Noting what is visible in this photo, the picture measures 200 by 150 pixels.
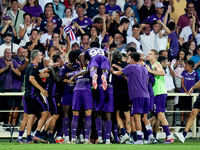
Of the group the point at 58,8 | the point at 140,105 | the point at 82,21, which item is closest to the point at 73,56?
the point at 140,105

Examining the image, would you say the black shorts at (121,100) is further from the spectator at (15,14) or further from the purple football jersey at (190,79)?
the spectator at (15,14)

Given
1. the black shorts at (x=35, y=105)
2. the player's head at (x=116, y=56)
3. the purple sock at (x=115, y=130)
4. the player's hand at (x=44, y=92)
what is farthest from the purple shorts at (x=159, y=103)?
the black shorts at (x=35, y=105)

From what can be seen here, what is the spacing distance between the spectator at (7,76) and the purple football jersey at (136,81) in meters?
4.37

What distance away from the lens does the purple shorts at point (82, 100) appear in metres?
9.82

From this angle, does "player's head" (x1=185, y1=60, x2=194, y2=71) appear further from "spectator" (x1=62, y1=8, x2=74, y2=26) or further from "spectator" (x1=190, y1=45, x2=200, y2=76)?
"spectator" (x1=62, y1=8, x2=74, y2=26)

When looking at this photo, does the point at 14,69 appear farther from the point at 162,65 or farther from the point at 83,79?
the point at 162,65

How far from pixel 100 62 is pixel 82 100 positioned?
96cm

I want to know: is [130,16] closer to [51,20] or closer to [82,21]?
[82,21]

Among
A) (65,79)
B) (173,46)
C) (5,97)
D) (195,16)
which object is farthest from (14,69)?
(195,16)

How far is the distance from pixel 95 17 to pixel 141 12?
6.91 feet

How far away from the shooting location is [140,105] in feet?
31.7

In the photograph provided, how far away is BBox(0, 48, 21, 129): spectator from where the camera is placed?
42.1ft

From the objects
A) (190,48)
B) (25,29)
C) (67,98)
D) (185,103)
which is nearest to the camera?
(67,98)

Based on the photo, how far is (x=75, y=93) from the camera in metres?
9.90
